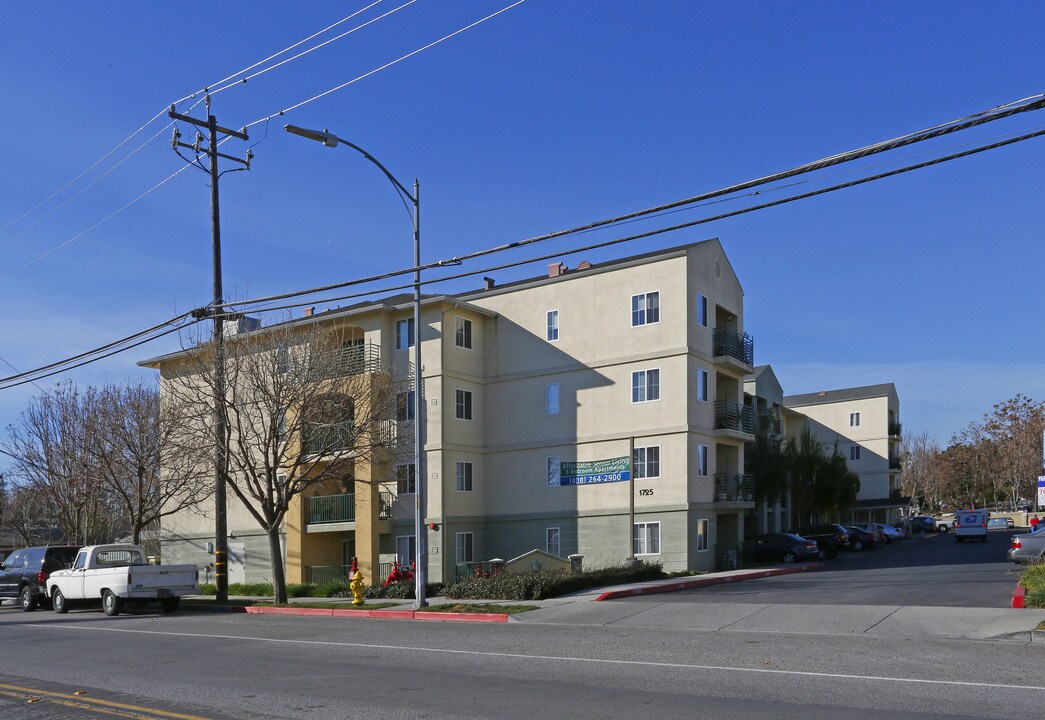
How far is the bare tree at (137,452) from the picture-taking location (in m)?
33.7

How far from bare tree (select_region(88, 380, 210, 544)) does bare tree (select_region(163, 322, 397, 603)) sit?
4.59m

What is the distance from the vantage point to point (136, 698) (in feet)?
36.2

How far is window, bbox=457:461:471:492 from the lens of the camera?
37156 mm

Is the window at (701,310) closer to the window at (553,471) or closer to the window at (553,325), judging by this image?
the window at (553,325)

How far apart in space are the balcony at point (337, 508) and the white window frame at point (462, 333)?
257 inches

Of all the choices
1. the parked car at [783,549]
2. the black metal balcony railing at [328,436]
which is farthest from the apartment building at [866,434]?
the black metal balcony railing at [328,436]

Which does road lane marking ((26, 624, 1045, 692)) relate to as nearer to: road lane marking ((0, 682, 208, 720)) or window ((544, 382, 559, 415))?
road lane marking ((0, 682, 208, 720))

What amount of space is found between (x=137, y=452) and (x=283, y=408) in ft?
33.6

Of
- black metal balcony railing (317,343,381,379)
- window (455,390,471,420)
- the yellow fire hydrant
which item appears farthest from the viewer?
window (455,390,471,420)

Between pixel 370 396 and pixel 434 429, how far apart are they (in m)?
6.89

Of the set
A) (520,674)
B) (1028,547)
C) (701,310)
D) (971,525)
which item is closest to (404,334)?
(701,310)

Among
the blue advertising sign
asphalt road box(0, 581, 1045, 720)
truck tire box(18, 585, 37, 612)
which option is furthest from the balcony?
asphalt road box(0, 581, 1045, 720)

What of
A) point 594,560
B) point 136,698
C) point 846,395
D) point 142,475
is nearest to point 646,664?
point 136,698

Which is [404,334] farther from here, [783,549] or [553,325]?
[783,549]
